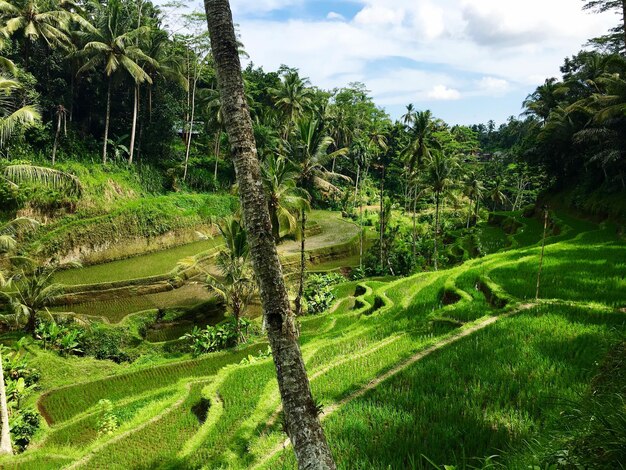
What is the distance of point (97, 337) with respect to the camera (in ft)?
45.8

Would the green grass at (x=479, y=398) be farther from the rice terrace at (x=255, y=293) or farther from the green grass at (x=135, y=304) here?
the green grass at (x=135, y=304)

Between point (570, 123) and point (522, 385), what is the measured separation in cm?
2503

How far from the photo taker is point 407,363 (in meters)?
6.97

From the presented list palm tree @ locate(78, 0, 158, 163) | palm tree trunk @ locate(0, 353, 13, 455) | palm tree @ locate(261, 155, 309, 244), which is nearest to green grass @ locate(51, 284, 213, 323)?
palm tree @ locate(261, 155, 309, 244)

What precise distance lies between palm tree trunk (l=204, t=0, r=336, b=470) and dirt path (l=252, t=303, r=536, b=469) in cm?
195

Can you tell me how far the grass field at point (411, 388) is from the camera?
4.51m

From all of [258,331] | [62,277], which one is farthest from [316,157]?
[62,277]

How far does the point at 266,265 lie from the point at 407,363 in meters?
4.62

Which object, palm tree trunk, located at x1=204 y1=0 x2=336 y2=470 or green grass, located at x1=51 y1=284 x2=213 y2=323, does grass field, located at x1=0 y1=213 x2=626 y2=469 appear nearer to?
palm tree trunk, located at x1=204 y1=0 x2=336 y2=470

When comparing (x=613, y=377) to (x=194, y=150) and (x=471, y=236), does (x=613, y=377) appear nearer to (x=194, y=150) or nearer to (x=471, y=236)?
A: (x=471, y=236)

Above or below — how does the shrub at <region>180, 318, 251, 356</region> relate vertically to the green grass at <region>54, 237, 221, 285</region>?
below

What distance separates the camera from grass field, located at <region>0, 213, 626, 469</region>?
451cm

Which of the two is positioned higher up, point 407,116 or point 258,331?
point 407,116

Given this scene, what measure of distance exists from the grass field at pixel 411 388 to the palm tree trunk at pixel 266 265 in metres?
1.07
